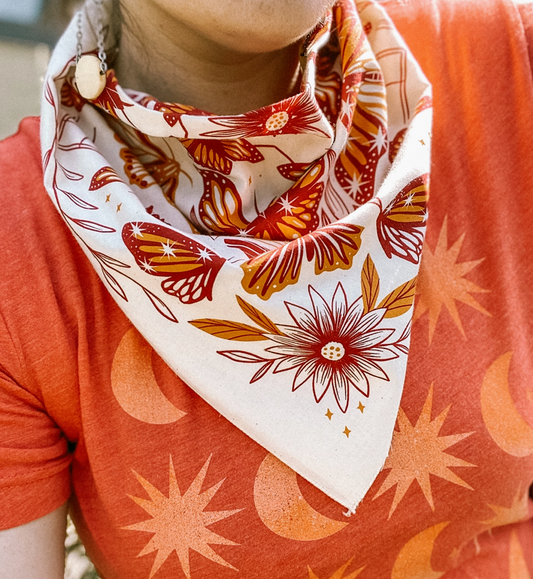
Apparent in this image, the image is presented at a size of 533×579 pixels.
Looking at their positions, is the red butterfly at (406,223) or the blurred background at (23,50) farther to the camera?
the blurred background at (23,50)

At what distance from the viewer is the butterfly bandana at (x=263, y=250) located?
593mm

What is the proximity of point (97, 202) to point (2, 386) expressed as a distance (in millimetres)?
233

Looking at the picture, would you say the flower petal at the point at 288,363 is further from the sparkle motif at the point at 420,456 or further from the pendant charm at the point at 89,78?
the pendant charm at the point at 89,78

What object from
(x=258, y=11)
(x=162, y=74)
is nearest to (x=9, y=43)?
(x=162, y=74)

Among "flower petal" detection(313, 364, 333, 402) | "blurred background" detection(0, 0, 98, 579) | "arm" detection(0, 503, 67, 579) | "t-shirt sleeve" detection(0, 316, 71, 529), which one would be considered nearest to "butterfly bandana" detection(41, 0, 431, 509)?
"flower petal" detection(313, 364, 333, 402)

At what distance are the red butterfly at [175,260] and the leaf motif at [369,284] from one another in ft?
0.56

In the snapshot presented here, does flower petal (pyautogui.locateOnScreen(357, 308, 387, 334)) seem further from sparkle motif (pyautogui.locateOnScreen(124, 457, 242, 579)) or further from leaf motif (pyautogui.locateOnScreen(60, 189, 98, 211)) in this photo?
leaf motif (pyautogui.locateOnScreen(60, 189, 98, 211))

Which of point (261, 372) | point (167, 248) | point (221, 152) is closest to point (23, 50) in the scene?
point (221, 152)

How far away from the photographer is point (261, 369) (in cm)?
61

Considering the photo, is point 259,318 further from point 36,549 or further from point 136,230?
point 36,549

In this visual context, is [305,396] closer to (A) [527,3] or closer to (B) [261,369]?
(B) [261,369]

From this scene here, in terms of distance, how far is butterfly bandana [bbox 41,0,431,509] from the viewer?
0.59m

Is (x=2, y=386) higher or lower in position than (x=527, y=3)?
lower

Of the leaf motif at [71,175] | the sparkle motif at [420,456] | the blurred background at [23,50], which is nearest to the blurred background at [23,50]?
the blurred background at [23,50]
